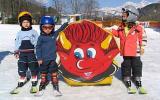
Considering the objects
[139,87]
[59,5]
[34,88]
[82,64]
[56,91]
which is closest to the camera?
[56,91]

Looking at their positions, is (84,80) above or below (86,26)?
below

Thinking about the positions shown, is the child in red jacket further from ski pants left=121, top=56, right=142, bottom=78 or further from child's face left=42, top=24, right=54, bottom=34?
child's face left=42, top=24, right=54, bottom=34

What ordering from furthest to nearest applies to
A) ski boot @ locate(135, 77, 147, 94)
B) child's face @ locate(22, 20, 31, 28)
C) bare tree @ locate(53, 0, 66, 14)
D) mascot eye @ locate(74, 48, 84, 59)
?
bare tree @ locate(53, 0, 66, 14) < mascot eye @ locate(74, 48, 84, 59) < child's face @ locate(22, 20, 31, 28) < ski boot @ locate(135, 77, 147, 94)

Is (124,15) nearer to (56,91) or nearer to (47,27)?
(47,27)

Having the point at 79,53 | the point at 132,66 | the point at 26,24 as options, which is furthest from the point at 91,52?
the point at 26,24

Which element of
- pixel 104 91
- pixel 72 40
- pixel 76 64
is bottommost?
pixel 104 91

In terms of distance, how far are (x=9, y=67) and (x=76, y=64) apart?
8.38 ft

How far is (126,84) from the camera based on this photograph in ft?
21.6

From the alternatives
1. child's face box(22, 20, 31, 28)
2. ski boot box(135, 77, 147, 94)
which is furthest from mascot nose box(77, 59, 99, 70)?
child's face box(22, 20, 31, 28)

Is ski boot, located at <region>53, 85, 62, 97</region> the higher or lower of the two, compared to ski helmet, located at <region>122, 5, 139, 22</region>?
lower

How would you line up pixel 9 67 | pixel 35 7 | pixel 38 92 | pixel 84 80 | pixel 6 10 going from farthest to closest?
pixel 35 7
pixel 6 10
pixel 9 67
pixel 84 80
pixel 38 92

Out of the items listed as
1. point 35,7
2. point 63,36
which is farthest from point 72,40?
point 35,7

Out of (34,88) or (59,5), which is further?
(59,5)

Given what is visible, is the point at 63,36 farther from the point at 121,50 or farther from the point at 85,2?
the point at 85,2
